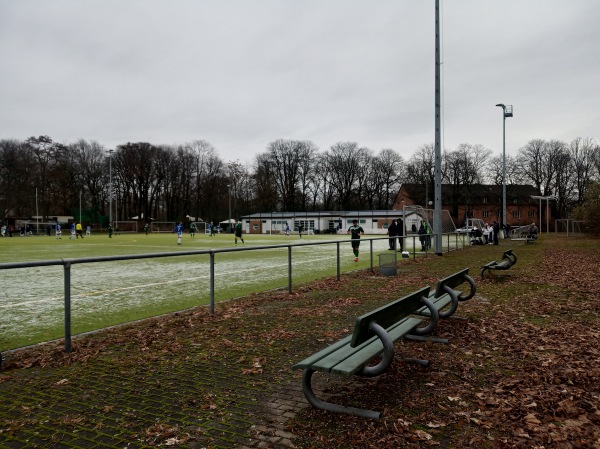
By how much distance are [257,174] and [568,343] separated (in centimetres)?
7779

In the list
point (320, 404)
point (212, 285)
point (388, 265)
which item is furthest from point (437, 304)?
point (388, 265)

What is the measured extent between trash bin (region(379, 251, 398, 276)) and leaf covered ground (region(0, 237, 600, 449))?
3.75 m

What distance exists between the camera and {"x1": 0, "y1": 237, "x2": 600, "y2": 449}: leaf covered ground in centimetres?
333

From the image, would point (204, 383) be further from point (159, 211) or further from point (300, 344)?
point (159, 211)

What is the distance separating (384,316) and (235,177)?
8008cm

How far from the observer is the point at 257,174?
8194 cm

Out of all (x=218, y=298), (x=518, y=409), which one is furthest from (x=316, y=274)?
(x=518, y=409)

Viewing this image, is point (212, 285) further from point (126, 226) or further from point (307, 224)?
point (126, 226)

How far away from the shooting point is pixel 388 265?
13.1 m

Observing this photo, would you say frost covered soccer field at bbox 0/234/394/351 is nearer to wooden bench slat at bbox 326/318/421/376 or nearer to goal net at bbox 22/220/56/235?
wooden bench slat at bbox 326/318/421/376

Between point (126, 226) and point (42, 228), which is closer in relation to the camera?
point (42, 228)

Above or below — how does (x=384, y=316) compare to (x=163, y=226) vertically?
above

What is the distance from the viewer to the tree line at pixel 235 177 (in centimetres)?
6781

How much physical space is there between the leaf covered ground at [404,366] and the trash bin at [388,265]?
12.3 feet
